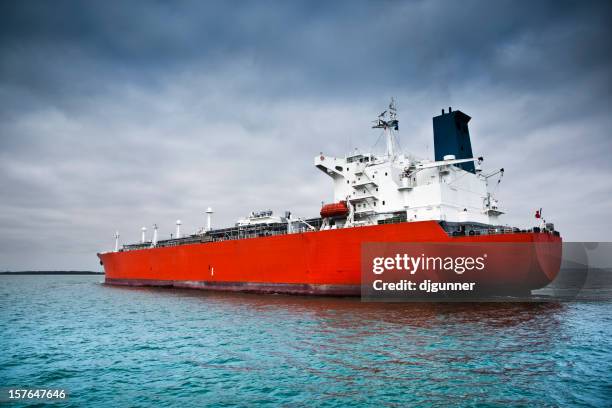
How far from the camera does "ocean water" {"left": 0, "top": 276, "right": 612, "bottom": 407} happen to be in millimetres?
6121

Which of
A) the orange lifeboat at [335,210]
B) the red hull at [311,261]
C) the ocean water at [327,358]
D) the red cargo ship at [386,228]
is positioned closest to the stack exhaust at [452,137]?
the red cargo ship at [386,228]

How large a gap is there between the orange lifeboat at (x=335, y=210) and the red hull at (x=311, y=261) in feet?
6.07

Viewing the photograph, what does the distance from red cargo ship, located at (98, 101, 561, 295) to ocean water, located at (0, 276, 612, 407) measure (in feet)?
9.09

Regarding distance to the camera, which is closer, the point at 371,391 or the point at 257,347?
the point at 371,391

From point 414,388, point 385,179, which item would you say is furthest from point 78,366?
point 385,179

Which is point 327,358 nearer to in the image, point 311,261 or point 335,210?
point 311,261

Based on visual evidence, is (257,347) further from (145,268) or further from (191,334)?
(145,268)

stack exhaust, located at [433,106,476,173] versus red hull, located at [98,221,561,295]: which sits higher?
stack exhaust, located at [433,106,476,173]

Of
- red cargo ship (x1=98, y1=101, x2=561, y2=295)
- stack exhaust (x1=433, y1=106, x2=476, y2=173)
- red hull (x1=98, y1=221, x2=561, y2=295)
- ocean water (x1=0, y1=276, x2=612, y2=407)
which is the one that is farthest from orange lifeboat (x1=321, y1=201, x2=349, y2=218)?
ocean water (x1=0, y1=276, x2=612, y2=407)

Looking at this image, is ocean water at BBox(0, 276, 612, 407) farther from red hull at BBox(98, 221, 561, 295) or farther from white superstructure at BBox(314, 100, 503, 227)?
white superstructure at BBox(314, 100, 503, 227)

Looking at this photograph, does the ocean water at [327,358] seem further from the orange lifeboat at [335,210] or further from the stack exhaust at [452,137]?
the stack exhaust at [452,137]

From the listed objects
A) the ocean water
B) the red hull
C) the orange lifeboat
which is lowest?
the ocean water

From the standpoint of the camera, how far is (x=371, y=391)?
621 cm

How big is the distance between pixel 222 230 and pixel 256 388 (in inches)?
929
